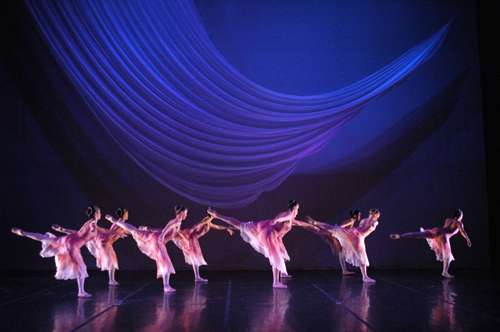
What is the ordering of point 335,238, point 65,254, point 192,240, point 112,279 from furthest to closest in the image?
point 335,238, point 192,240, point 112,279, point 65,254

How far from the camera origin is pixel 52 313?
4906 millimetres

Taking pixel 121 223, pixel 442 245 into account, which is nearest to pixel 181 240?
pixel 121 223

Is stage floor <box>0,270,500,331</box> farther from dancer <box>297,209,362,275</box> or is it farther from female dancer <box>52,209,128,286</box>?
dancer <box>297,209,362,275</box>

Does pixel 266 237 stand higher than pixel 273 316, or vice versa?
pixel 266 237

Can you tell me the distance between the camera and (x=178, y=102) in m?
10.3

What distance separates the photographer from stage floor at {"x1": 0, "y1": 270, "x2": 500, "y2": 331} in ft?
13.9

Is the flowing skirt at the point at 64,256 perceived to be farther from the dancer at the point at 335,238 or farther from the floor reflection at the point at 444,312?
the floor reflection at the point at 444,312

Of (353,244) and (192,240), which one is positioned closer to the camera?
(353,244)

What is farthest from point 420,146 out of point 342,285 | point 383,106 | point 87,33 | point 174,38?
point 87,33

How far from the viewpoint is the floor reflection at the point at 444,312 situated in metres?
4.16

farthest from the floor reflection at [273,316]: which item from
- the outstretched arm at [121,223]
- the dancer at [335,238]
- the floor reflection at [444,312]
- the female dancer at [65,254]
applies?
the dancer at [335,238]

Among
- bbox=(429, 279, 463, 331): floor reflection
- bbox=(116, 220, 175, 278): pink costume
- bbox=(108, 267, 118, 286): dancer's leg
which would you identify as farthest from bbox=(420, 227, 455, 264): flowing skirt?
bbox=(108, 267, 118, 286): dancer's leg

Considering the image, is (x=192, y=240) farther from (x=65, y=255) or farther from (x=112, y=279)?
(x=65, y=255)

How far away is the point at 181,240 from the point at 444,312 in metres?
5.08
